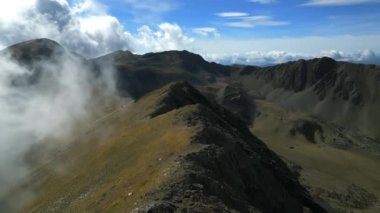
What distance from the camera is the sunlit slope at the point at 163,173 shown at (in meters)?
50.3

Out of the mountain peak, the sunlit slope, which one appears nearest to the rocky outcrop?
the sunlit slope

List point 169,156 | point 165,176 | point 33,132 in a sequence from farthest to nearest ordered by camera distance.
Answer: point 33,132 < point 169,156 < point 165,176

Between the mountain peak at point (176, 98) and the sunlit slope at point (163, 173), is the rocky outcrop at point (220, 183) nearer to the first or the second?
the sunlit slope at point (163, 173)

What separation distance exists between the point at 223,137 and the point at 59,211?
27206 millimetres

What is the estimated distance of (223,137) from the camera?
74.9 meters

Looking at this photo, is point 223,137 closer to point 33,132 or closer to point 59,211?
point 59,211

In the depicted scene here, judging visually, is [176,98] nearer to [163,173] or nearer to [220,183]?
[163,173]

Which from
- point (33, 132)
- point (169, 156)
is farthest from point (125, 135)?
point (33, 132)

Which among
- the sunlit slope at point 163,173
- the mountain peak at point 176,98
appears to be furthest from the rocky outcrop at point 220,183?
the mountain peak at point 176,98

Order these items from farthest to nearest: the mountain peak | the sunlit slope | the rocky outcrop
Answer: the mountain peak, the sunlit slope, the rocky outcrop

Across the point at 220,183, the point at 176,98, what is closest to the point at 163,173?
the point at 220,183

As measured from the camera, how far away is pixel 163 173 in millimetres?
54719

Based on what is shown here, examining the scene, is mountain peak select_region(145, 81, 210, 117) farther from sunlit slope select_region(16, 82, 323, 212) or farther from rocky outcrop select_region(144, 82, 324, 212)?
rocky outcrop select_region(144, 82, 324, 212)

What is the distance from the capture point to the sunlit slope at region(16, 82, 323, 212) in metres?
50.3
